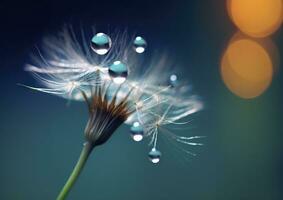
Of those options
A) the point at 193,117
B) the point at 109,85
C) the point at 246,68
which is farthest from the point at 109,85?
the point at 246,68

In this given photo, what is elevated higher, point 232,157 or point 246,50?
point 246,50

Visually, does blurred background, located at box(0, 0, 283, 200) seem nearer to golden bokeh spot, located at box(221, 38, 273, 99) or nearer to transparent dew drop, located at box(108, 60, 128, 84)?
golden bokeh spot, located at box(221, 38, 273, 99)

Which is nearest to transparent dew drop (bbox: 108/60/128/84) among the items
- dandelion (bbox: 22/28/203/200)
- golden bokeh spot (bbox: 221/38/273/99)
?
dandelion (bbox: 22/28/203/200)

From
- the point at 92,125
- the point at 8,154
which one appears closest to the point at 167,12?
the point at 8,154

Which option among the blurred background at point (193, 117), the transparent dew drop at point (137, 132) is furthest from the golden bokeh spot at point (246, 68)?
the transparent dew drop at point (137, 132)

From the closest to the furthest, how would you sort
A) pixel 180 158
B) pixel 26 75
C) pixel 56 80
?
pixel 56 80, pixel 26 75, pixel 180 158

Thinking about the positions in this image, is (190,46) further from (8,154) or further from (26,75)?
(8,154)

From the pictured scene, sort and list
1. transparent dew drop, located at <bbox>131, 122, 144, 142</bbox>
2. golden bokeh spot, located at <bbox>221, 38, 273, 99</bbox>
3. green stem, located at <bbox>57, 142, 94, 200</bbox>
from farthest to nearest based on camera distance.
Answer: golden bokeh spot, located at <bbox>221, 38, 273, 99</bbox>, transparent dew drop, located at <bbox>131, 122, 144, 142</bbox>, green stem, located at <bbox>57, 142, 94, 200</bbox>
